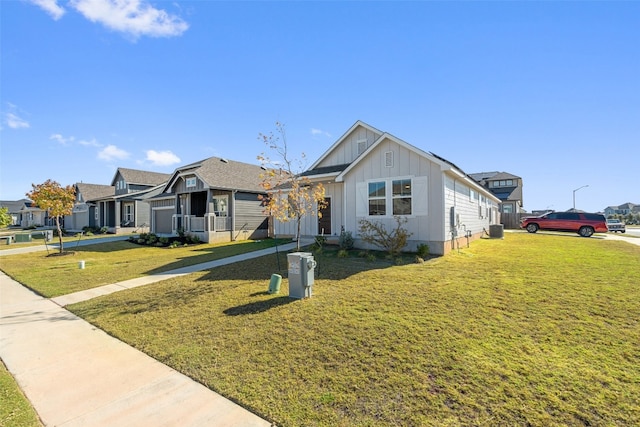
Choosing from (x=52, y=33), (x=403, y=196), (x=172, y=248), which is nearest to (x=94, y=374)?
(x=403, y=196)

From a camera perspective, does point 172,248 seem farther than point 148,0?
Yes

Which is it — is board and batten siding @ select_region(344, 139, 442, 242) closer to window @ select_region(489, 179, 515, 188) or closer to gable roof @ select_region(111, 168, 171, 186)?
gable roof @ select_region(111, 168, 171, 186)

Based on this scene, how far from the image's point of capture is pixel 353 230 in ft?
41.1

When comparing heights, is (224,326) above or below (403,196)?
below

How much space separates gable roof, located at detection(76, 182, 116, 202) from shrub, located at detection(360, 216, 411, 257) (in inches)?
1331

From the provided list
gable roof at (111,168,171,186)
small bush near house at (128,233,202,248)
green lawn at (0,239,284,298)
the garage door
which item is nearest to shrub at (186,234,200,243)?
small bush near house at (128,233,202,248)

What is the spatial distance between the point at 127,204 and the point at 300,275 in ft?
99.0

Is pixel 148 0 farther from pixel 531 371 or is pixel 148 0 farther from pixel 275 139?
pixel 531 371

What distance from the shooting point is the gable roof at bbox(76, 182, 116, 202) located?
32875 millimetres

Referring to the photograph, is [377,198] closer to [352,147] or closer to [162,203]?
[352,147]

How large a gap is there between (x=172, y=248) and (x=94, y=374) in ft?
48.4

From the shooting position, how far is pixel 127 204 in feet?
96.3

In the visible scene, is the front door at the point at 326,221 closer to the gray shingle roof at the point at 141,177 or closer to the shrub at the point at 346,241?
the shrub at the point at 346,241

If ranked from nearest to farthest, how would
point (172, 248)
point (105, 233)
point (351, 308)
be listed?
point (351, 308) < point (172, 248) < point (105, 233)
